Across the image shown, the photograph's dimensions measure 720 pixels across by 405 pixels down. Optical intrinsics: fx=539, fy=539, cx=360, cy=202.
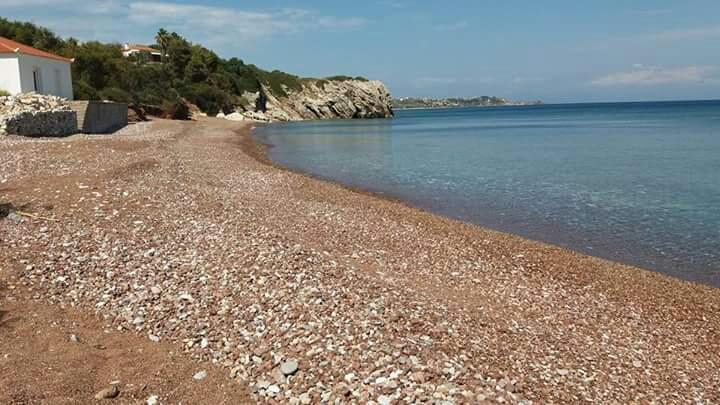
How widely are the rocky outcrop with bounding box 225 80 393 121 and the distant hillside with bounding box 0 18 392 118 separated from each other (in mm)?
358

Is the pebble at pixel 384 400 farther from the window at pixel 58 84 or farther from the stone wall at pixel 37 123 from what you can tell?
the window at pixel 58 84

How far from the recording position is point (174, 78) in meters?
87.9

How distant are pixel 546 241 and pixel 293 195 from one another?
896cm

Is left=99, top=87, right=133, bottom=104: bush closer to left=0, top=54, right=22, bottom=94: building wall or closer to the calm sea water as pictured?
left=0, top=54, right=22, bottom=94: building wall

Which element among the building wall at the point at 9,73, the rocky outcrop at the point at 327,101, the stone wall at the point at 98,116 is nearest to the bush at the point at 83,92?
the stone wall at the point at 98,116

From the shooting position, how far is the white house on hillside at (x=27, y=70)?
34.1 metres

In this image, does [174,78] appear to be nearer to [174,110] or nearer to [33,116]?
[174,110]

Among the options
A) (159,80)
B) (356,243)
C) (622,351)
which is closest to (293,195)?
(356,243)

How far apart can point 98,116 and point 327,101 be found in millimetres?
99114

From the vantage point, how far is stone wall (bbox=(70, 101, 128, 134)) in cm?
3366

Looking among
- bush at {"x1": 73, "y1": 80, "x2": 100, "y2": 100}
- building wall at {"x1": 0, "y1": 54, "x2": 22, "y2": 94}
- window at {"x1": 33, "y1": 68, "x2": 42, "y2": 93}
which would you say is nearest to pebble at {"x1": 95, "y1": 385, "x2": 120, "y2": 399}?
building wall at {"x1": 0, "y1": 54, "x2": 22, "y2": 94}

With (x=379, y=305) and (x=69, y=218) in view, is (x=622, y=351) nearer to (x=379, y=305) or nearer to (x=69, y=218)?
(x=379, y=305)

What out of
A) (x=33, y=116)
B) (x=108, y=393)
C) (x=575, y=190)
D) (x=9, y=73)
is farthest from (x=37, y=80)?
(x=108, y=393)

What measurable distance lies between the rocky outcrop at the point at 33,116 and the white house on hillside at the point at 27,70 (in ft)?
16.7
